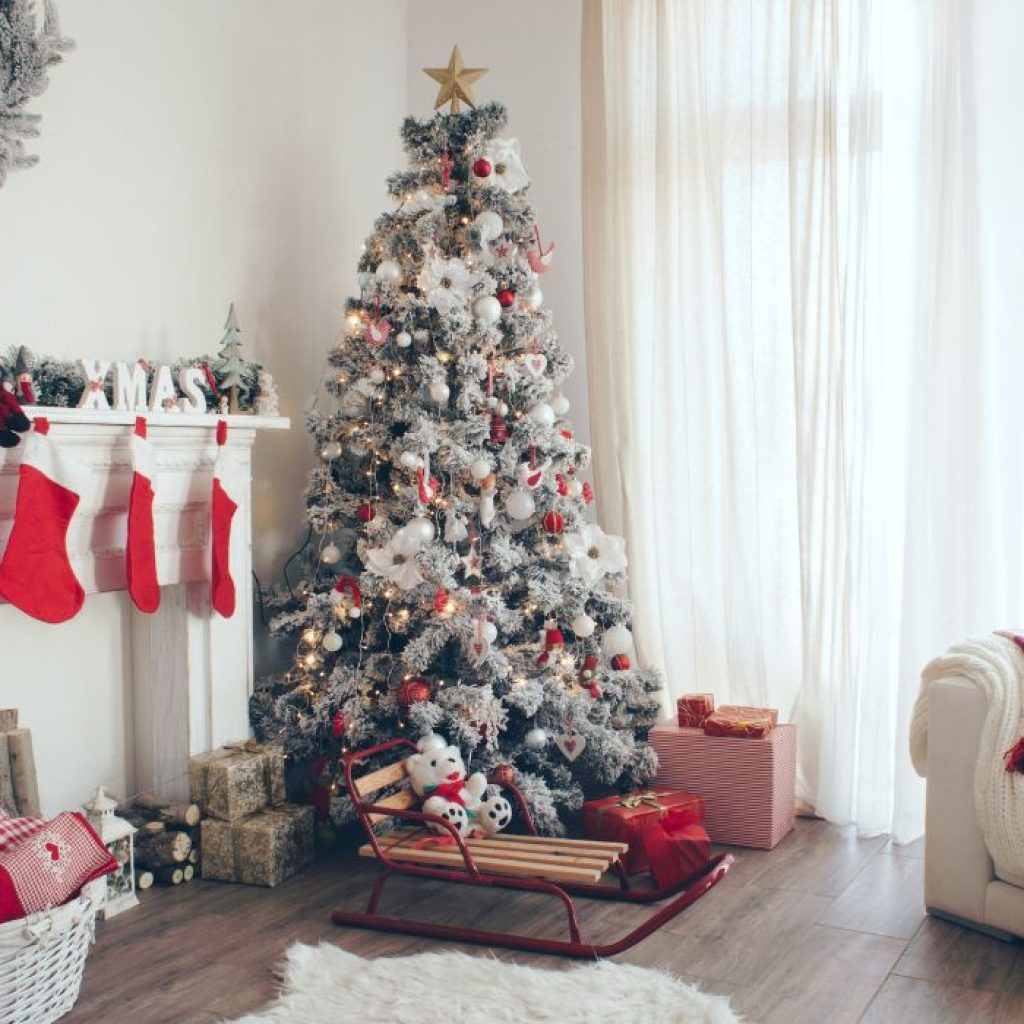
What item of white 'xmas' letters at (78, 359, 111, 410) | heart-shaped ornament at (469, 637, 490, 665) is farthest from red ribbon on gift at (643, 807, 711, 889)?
white 'xmas' letters at (78, 359, 111, 410)

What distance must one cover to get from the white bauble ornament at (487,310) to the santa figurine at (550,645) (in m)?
0.97

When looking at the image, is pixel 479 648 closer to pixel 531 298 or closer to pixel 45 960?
pixel 531 298

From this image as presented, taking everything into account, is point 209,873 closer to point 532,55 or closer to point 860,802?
point 860,802

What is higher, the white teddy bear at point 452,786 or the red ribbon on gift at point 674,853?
the white teddy bear at point 452,786

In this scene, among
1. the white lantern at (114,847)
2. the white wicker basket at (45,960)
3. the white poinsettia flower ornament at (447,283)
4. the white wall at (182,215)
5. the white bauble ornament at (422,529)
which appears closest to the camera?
the white wicker basket at (45,960)

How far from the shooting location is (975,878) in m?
2.89

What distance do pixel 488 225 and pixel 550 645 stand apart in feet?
4.30

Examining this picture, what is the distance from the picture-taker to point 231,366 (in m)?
3.46

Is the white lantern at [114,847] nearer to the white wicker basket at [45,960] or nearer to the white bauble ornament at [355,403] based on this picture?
the white wicker basket at [45,960]

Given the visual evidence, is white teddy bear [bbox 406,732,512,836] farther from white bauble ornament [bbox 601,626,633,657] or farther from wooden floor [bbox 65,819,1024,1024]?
white bauble ornament [bbox 601,626,633,657]

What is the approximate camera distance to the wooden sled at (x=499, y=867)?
2.75 m

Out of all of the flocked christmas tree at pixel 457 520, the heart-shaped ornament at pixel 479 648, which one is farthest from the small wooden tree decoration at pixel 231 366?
the heart-shaped ornament at pixel 479 648

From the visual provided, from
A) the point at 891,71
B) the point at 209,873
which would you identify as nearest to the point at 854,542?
the point at 891,71

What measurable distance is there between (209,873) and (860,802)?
2054 mm
